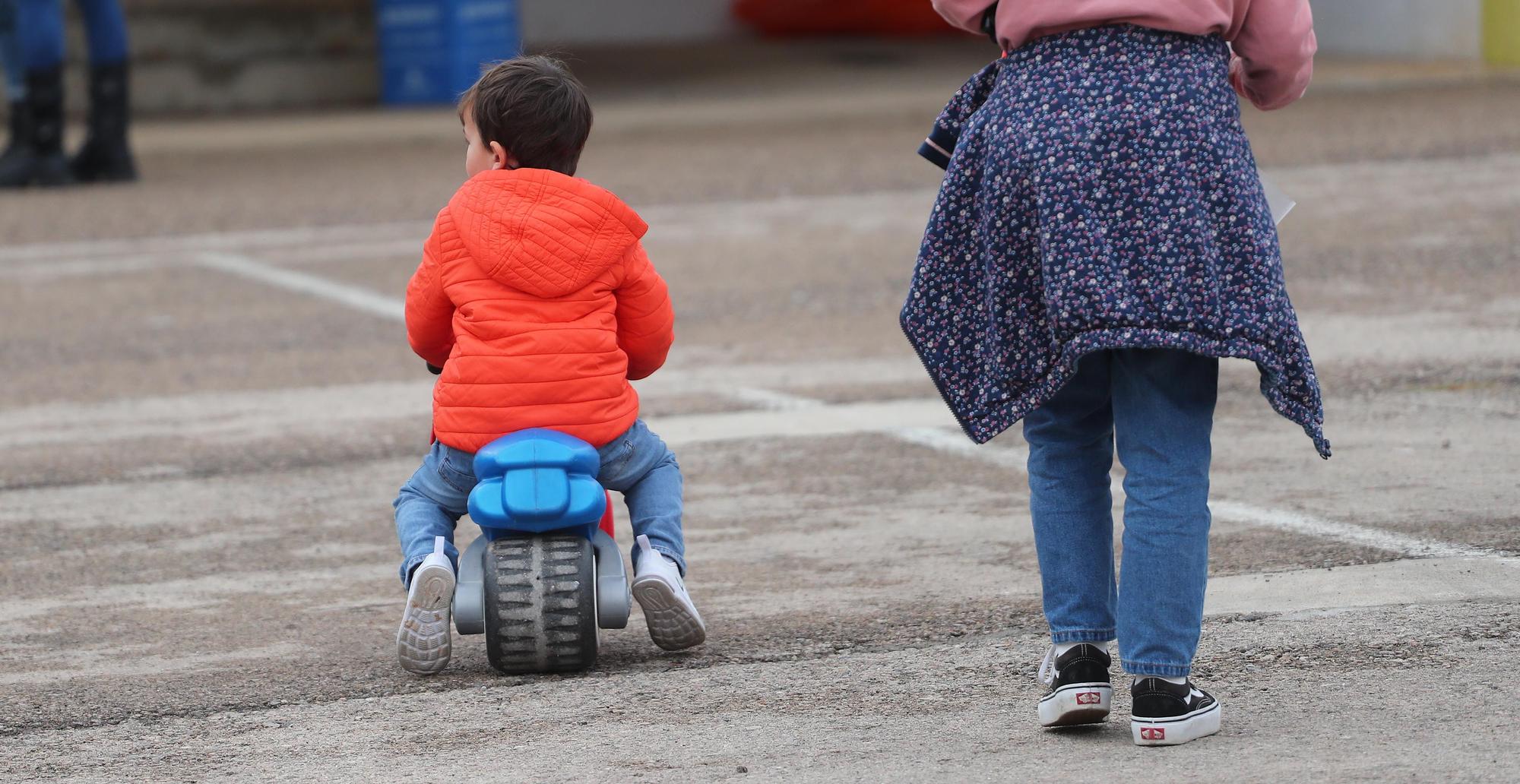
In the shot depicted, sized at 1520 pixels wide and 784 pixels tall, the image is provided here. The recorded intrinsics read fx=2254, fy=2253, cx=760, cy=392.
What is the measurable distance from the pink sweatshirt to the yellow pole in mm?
19314

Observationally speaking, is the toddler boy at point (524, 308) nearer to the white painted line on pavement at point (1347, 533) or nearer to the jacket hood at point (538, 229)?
the jacket hood at point (538, 229)

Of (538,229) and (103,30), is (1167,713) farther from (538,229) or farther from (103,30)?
(103,30)

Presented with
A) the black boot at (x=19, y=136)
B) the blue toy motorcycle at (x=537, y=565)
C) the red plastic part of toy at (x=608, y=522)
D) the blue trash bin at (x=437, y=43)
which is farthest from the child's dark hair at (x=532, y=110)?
the blue trash bin at (x=437, y=43)

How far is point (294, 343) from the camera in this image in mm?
9492

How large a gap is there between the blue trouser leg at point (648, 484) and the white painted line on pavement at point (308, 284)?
5239 millimetres

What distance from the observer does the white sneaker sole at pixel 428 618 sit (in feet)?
13.9

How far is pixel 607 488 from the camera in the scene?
455 centimetres

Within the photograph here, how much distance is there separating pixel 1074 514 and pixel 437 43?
2027 centimetres

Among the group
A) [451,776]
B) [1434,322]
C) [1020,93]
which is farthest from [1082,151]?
[1434,322]

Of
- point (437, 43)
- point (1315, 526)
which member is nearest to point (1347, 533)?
point (1315, 526)

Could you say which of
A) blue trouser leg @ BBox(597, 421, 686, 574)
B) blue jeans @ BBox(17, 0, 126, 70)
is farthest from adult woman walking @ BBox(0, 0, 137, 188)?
blue trouser leg @ BBox(597, 421, 686, 574)

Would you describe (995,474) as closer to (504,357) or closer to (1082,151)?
(504,357)

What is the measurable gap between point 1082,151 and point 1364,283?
644 centimetres

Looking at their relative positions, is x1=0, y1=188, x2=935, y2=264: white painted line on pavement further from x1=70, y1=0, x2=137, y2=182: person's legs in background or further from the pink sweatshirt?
the pink sweatshirt
